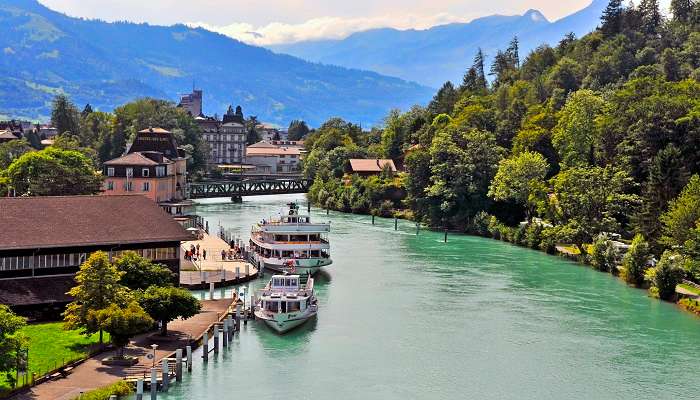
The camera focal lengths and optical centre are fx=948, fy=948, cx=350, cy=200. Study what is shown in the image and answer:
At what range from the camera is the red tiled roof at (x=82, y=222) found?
5847cm

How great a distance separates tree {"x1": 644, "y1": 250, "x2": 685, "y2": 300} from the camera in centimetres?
7356

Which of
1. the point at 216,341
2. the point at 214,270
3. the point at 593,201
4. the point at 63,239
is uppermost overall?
the point at 593,201

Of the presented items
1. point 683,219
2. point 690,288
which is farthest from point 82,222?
point 683,219

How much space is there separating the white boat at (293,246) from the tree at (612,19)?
110257mm

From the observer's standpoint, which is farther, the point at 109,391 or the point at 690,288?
the point at 690,288

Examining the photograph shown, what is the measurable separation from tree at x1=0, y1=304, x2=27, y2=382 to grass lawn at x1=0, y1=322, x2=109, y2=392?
1813 mm

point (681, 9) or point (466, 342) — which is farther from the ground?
point (681, 9)

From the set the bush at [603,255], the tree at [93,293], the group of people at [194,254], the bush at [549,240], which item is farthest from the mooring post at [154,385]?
the bush at [549,240]

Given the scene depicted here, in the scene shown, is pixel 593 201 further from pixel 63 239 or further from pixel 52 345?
pixel 52 345

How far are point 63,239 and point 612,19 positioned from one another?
142 metres

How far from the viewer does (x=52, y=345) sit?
51156 mm

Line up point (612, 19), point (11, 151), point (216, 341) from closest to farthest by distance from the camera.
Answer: point (216, 341) → point (11, 151) → point (612, 19)

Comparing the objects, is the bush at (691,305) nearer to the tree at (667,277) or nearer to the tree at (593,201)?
the tree at (667,277)

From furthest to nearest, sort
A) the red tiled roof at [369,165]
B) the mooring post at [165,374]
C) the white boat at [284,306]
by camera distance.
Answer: the red tiled roof at [369,165], the white boat at [284,306], the mooring post at [165,374]
